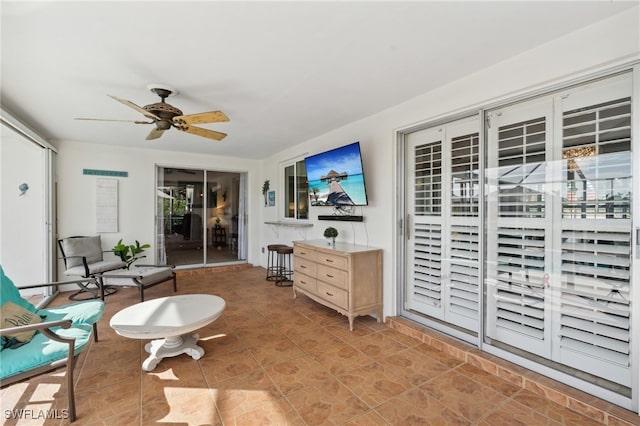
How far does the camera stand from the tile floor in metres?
1.85

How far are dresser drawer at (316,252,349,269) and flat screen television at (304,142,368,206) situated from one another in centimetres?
73

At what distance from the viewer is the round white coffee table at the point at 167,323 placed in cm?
229

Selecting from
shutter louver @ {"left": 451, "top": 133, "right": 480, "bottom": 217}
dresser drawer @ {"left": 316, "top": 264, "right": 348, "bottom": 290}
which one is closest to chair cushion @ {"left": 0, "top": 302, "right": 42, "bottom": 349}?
dresser drawer @ {"left": 316, "top": 264, "right": 348, "bottom": 290}

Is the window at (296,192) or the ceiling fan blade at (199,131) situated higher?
the ceiling fan blade at (199,131)

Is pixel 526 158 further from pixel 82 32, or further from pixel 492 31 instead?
pixel 82 32

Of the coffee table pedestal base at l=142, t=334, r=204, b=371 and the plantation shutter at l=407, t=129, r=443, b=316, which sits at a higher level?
the plantation shutter at l=407, t=129, r=443, b=316

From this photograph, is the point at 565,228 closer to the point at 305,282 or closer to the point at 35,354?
the point at 305,282

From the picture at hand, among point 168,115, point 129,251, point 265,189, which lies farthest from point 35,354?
point 265,189

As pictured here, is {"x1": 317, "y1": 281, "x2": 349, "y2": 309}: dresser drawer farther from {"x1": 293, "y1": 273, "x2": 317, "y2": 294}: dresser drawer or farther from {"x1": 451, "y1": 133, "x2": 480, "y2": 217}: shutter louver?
{"x1": 451, "y1": 133, "x2": 480, "y2": 217}: shutter louver

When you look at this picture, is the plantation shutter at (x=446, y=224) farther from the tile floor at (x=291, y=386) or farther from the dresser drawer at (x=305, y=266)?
the dresser drawer at (x=305, y=266)

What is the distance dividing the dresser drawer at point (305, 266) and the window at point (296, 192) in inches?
43.3

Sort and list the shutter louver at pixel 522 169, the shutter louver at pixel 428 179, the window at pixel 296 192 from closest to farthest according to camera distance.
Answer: the shutter louver at pixel 522 169, the shutter louver at pixel 428 179, the window at pixel 296 192

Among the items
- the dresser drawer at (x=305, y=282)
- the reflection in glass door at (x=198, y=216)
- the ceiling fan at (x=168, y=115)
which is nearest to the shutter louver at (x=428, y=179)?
the dresser drawer at (x=305, y=282)

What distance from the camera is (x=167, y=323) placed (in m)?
2.40
